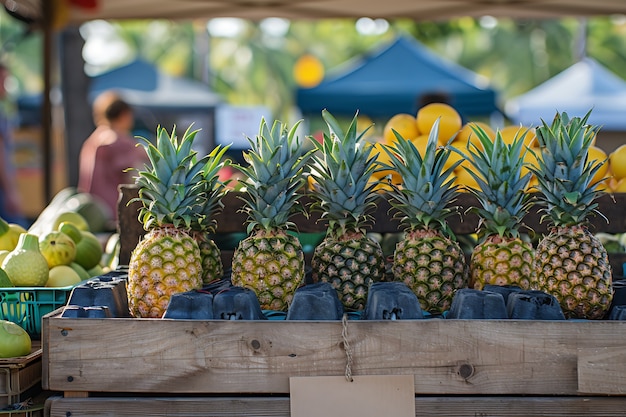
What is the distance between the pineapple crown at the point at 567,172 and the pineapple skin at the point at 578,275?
3.5 inches

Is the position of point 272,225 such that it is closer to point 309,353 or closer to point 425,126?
point 309,353

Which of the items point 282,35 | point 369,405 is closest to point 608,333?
point 369,405

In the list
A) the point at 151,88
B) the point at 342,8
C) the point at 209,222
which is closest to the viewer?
the point at 209,222

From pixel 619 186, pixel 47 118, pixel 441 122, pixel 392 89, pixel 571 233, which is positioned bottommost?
pixel 571 233

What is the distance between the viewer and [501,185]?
2.72 metres

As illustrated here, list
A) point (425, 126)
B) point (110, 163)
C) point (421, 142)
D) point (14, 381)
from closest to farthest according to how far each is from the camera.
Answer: point (14, 381)
point (421, 142)
point (425, 126)
point (110, 163)

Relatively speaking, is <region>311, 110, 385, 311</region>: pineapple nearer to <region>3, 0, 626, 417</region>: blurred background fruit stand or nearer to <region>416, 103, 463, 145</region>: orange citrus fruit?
<region>3, 0, 626, 417</region>: blurred background fruit stand

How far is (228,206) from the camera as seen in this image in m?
3.17

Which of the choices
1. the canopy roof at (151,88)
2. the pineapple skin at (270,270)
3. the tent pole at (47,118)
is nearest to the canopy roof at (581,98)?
the canopy roof at (151,88)

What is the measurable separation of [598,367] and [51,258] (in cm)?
236

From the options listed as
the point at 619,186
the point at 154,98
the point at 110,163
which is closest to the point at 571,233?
the point at 619,186

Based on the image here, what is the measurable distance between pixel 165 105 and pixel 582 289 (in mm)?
17492

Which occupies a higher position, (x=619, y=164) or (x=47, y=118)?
(x=47, y=118)

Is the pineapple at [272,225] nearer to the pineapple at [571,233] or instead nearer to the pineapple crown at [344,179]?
the pineapple crown at [344,179]
